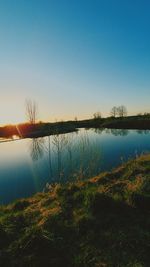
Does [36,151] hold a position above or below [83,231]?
below

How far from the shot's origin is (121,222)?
550cm

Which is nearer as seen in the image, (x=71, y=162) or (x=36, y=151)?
(x=71, y=162)

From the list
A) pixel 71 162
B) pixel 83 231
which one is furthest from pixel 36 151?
pixel 83 231

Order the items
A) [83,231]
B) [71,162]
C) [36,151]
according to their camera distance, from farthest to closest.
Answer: [36,151]
[71,162]
[83,231]

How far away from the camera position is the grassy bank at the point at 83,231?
4.41m

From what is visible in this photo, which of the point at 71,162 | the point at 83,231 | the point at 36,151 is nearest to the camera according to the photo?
the point at 83,231

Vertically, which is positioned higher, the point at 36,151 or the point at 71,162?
the point at 71,162

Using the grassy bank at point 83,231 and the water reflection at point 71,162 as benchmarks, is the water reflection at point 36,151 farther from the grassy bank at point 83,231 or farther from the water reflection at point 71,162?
the grassy bank at point 83,231

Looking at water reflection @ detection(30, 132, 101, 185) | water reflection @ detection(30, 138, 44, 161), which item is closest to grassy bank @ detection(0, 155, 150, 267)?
water reflection @ detection(30, 132, 101, 185)

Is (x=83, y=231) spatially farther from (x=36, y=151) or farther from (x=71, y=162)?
(x=36, y=151)

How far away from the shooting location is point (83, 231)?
5324mm

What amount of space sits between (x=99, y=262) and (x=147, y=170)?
21.6 feet

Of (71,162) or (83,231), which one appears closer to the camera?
(83,231)

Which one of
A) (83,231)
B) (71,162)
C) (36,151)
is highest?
(83,231)
